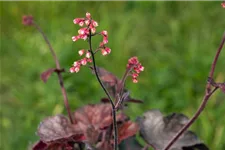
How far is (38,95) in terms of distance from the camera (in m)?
3.13

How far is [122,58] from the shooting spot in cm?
336

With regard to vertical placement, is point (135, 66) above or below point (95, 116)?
above

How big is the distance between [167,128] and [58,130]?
Answer: 37cm

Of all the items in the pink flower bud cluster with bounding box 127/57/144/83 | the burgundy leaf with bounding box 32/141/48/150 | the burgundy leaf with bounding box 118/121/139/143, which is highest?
the pink flower bud cluster with bounding box 127/57/144/83

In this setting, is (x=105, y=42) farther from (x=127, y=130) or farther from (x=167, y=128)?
(x=167, y=128)

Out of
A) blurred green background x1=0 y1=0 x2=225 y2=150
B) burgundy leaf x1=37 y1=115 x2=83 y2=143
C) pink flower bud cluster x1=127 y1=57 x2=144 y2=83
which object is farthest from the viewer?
blurred green background x1=0 y1=0 x2=225 y2=150

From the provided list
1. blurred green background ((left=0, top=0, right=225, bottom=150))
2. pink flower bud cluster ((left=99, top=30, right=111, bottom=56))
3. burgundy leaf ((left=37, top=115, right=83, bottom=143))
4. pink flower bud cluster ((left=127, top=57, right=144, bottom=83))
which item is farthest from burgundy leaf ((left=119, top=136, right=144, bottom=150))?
blurred green background ((left=0, top=0, right=225, bottom=150))

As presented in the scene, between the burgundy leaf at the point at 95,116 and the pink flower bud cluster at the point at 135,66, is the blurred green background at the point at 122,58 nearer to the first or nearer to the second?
the burgundy leaf at the point at 95,116

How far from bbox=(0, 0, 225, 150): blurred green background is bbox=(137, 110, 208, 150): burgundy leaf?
3.17 ft

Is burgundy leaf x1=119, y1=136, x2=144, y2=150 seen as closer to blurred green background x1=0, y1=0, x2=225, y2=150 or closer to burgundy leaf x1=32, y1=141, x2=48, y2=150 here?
burgundy leaf x1=32, y1=141, x2=48, y2=150

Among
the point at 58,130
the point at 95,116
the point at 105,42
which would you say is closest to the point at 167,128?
the point at 95,116

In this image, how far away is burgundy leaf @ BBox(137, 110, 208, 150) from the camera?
1610 mm

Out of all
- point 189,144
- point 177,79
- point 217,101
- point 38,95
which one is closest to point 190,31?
point 177,79

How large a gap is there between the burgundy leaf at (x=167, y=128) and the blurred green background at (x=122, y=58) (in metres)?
0.97
